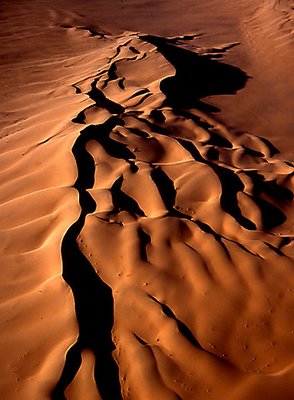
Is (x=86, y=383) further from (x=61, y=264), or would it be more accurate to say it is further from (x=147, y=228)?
(x=147, y=228)

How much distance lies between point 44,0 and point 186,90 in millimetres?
6575

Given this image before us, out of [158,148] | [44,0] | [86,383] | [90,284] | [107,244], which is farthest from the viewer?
[44,0]

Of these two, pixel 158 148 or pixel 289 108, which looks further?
pixel 289 108

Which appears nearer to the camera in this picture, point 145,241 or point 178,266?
point 178,266

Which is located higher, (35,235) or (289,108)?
(35,235)

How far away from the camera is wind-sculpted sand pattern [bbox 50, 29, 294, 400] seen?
1.75 metres

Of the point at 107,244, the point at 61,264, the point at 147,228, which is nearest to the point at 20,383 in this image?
the point at 61,264

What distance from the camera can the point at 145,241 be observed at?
2303 millimetres

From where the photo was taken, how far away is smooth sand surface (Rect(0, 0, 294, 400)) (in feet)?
5.78

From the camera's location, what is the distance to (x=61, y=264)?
83.9 inches

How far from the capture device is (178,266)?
218cm

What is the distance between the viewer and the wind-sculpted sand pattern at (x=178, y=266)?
175 cm

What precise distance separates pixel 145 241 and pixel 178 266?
10.3 inches

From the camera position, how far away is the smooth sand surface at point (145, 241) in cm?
176
